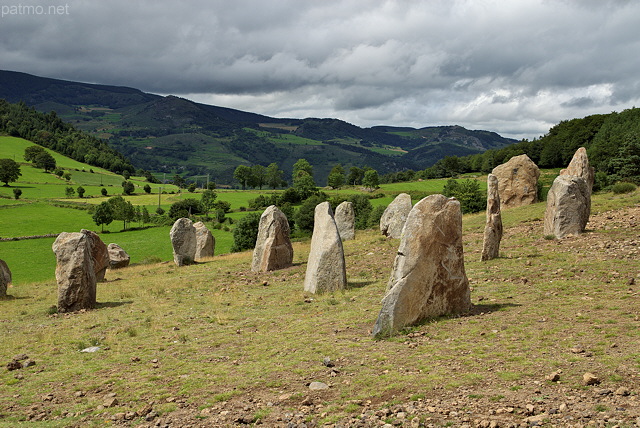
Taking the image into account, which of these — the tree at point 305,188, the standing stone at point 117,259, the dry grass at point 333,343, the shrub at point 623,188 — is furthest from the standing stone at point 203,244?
the tree at point 305,188

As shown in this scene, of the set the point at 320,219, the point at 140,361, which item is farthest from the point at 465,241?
the point at 140,361

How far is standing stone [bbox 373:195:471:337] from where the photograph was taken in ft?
37.4

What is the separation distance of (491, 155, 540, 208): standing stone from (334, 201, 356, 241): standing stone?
12.9 m

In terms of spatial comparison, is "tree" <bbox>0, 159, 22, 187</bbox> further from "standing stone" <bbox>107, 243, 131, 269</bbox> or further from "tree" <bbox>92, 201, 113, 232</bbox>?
"standing stone" <bbox>107, 243, 131, 269</bbox>

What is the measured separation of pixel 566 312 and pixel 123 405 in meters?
9.81

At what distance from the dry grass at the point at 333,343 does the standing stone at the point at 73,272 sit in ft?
2.79

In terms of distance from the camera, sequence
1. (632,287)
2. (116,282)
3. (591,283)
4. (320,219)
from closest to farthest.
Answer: (632,287)
(591,283)
(320,219)
(116,282)

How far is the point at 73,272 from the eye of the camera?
743 inches

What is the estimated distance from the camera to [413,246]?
11.7 metres

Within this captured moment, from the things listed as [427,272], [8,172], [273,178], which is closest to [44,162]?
[8,172]

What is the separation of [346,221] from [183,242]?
485 inches

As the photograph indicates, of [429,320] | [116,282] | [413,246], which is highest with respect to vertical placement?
[413,246]

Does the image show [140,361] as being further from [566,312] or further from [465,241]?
[465,241]

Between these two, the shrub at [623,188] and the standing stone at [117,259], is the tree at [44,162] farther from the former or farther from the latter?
the shrub at [623,188]
